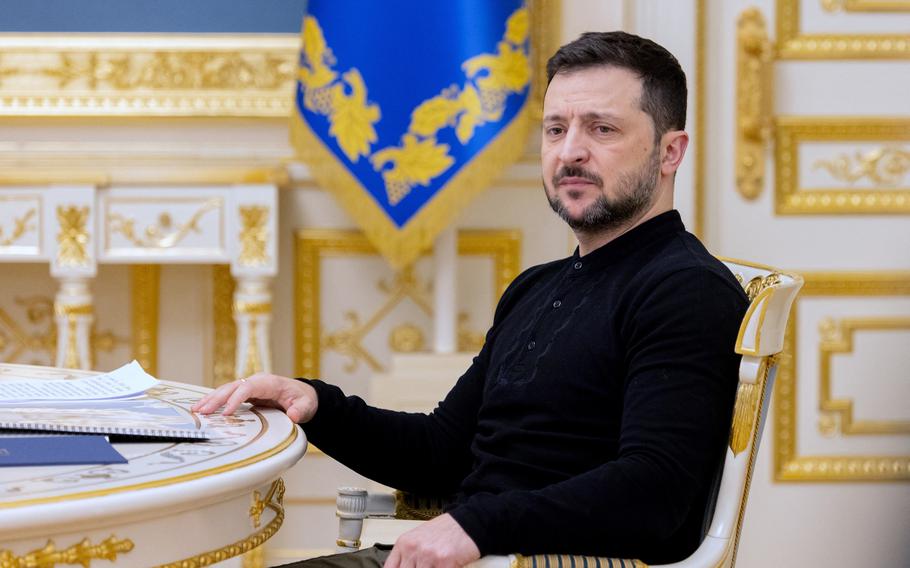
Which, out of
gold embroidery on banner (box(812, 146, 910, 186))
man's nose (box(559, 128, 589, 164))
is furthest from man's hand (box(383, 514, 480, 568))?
gold embroidery on banner (box(812, 146, 910, 186))

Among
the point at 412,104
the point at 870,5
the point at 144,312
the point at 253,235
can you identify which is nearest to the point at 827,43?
the point at 870,5

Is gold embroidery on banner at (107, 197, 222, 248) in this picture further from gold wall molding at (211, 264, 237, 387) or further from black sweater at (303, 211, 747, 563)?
black sweater at (303, 211, 747, 563)

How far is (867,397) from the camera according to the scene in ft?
10.0

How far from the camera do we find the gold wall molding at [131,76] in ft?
10.1

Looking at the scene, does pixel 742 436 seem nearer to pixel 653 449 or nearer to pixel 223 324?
pixel 653 449

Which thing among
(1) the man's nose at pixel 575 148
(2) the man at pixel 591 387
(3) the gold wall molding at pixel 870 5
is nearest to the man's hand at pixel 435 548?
(2) the man at pixel 591 387

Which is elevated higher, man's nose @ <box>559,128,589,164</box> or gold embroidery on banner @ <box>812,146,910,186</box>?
gold embroidery on banner @ <box>812,146,910,186</box>

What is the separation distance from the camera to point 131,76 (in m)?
3.07

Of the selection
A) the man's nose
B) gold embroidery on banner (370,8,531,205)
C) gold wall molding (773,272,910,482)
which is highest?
gold embroidery on banner (370,8,531,205)

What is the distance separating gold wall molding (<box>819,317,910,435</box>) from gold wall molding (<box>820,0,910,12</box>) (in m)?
0.81

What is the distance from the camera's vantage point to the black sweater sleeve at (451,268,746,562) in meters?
1.19

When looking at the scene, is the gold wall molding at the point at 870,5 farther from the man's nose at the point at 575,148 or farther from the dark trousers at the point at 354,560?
the dark trousers at the point at 354,560

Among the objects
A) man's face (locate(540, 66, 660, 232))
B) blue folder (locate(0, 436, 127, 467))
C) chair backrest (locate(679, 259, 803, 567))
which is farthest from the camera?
man's face (locate(540, 66, 660, 232))

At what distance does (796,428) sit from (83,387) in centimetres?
214
